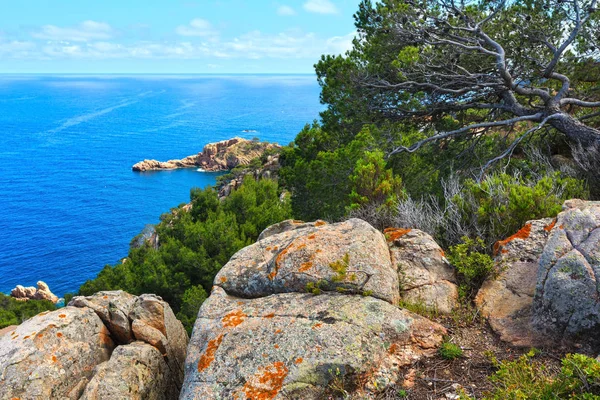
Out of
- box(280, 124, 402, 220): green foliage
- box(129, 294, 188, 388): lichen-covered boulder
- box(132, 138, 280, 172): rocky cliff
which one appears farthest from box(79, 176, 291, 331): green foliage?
box(132, 138, 280, 172): rocky cliff

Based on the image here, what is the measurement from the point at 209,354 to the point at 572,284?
4714 millimetres

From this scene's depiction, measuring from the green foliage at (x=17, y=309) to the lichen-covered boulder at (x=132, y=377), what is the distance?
82.9 feet

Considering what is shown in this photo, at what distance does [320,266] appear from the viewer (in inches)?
237

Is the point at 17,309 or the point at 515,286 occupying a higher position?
the point at 515,286

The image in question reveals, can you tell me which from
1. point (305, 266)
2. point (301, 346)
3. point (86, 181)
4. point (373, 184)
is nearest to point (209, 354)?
point (301, 346)

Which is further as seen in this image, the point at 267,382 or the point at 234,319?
the point at 234,319

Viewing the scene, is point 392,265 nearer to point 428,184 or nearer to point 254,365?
point 254,365

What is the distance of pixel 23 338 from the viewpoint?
21.2 ft

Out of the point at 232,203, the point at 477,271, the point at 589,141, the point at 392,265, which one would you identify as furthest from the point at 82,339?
the point at 232,203

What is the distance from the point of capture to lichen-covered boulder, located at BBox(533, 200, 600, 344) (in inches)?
188

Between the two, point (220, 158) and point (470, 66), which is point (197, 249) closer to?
point (470, 66)

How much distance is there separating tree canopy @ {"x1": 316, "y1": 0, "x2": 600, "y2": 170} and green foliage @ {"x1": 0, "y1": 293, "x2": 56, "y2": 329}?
2655cm

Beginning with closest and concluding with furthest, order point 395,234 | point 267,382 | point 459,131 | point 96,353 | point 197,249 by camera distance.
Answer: point 267,382 < point 96,353 < point 395,234 < point 459,131 < point 197,249

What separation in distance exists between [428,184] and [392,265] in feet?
22.7
